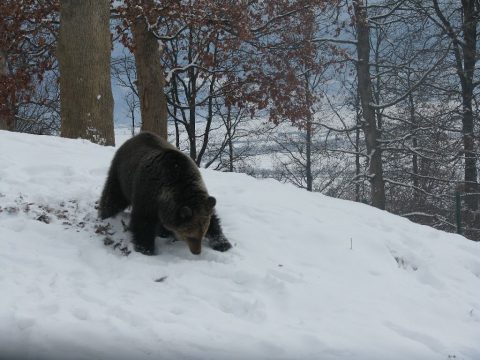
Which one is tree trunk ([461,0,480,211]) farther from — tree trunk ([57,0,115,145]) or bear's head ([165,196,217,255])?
bear's head ([165,196,217,255])

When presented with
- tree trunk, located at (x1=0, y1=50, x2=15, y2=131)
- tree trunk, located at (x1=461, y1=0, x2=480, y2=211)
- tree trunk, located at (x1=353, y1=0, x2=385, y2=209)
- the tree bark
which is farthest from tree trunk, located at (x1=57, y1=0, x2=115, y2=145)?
tree trunk, located at (x1=461, y1=0, x2=480, y2=211)

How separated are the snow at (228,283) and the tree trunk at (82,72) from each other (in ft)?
9.21

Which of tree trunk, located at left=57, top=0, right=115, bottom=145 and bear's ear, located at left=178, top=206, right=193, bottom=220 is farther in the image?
tree trunk, located at left=57, top=0, right=115, bottom=145

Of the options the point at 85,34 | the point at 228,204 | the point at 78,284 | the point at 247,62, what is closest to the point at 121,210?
the point at 228,204

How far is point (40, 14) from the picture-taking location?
49.2 ft

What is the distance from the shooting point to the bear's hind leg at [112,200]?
6.44m

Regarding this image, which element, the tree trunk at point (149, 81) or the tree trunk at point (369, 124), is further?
the tree trunk at point (369, 124)

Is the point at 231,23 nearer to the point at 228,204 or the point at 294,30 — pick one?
the point at 294,30

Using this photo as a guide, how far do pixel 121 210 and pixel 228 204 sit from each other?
5.14 ft

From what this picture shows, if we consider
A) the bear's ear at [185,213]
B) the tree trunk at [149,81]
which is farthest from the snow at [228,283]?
the tree trunk at [149,81]

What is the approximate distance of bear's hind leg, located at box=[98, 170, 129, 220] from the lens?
6438mm

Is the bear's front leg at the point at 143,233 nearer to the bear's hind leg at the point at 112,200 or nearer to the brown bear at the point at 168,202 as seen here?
the brown bear at the point at 168,202

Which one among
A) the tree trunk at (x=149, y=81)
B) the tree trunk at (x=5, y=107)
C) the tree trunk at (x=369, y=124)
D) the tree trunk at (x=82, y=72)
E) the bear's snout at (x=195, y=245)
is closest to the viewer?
the bear's snout at (x=195, y=245)

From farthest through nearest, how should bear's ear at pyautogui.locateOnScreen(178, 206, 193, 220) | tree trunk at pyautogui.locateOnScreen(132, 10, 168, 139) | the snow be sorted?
tree trunk at pyautogui.locateOnScreen(132, 10, 168, 139) → bear's ear at pyautogui.locateOnScreen(178, 206, 193, 220) → the snow
